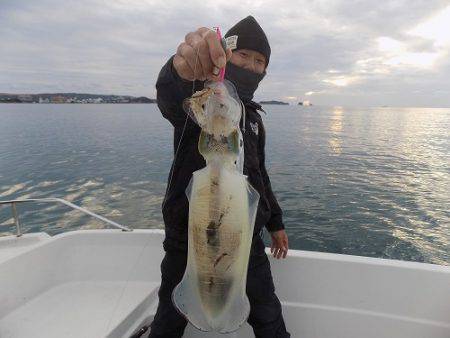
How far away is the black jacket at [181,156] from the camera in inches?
89.1

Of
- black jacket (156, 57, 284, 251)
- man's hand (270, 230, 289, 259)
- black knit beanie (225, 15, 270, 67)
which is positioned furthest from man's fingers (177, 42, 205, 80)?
man's hand (270, 230, 289, 259)

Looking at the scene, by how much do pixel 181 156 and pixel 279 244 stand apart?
64.4 inches

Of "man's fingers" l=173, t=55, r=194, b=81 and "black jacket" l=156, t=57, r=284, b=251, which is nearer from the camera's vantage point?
"man's fingers" l=173, t=55, r=194, b=81

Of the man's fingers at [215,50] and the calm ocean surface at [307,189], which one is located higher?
the man's fingers at [215,50]

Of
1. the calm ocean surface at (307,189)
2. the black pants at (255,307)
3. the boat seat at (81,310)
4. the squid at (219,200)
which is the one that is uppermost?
the squid at (219,200)

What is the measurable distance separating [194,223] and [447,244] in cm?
1145

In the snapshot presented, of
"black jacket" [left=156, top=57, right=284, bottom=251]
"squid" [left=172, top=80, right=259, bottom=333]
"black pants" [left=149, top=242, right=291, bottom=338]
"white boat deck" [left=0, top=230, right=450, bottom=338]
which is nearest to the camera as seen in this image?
"squid" [left=172, top=80, right=259, bottom=333]

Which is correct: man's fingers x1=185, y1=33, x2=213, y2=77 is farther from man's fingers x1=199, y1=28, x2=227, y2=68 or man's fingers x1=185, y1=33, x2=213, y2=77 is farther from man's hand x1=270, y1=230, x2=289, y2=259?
man's hand x1=270, y1=230, x2=289, y2=259

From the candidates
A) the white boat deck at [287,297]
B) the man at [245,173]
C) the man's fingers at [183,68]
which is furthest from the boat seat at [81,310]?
the man's fingers at [183,68]

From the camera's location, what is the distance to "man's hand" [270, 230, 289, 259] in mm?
3684

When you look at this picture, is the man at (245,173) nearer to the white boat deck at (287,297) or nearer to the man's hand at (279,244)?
the man's hand at (279,244)

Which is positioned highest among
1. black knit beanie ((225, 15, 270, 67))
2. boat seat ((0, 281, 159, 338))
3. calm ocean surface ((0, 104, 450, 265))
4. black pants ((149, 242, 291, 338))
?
black knit beanie ((225, 15, 270, 67))

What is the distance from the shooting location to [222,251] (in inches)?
67.2

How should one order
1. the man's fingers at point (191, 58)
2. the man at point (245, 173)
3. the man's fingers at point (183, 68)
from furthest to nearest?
1. the man at point (245, 173)
2. the man's fingers at point (183, 68)
3. the man's fingers at point (191, 58)
